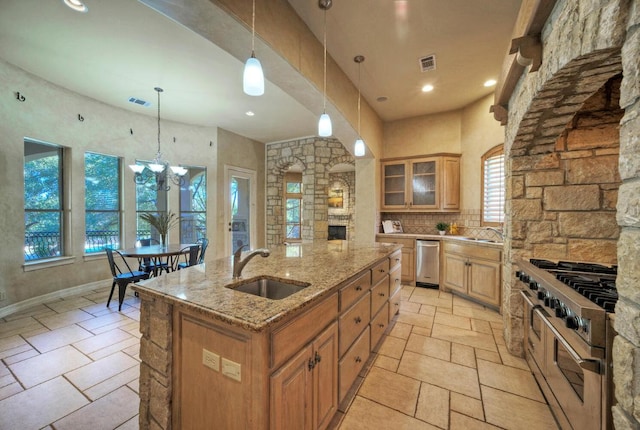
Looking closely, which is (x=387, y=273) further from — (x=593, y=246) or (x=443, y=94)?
(x=443, y=94)

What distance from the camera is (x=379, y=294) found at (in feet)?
7.95

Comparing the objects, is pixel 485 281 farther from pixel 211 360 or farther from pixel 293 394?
pixel 211 360

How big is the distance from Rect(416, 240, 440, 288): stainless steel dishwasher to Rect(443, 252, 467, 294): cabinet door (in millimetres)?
141

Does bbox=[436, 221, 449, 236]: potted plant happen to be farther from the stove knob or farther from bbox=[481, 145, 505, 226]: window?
the stove knob

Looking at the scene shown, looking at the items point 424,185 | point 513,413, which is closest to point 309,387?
point 513,413

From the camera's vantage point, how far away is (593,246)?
82.0 inches

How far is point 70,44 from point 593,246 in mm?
5459

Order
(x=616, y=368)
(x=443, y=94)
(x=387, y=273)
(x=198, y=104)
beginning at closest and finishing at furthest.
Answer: (x=616, y=368), (x=387, y=273), (x=443, y=94), (x=198, y=104)

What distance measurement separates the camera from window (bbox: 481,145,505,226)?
3.83 metres

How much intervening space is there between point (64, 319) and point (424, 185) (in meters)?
5.61

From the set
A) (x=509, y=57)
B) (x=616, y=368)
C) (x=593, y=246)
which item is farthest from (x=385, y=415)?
(x=509, y=57)

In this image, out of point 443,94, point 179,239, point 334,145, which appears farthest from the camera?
point 334,145

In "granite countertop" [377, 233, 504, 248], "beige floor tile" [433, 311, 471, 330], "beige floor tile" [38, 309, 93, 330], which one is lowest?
"beige floor tile" [433, 311, 471, 330]

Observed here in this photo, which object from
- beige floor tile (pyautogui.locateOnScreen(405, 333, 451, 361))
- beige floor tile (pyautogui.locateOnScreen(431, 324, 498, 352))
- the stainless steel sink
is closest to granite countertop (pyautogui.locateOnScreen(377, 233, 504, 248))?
beige floor tile (pyautogui.locateOnScreen(431, 324, 498, 352))
